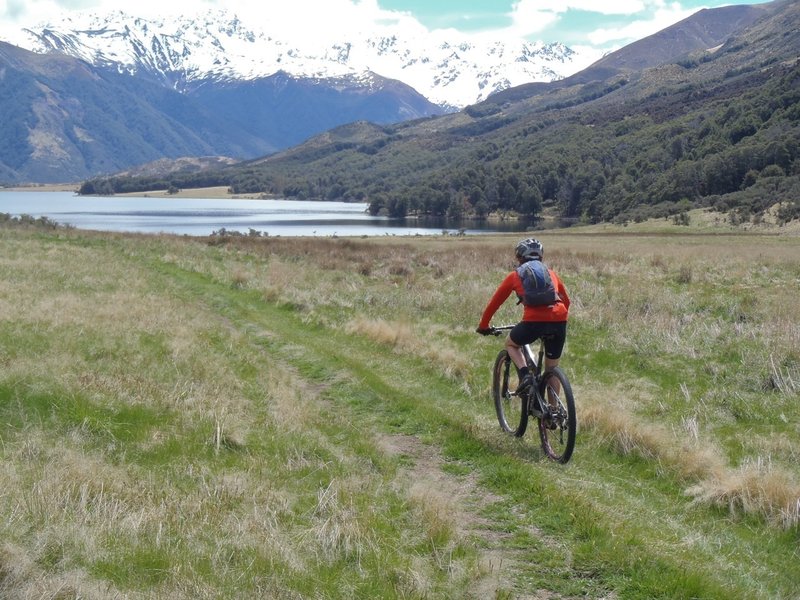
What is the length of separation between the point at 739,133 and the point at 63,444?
547ft

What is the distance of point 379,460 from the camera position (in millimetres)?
7656

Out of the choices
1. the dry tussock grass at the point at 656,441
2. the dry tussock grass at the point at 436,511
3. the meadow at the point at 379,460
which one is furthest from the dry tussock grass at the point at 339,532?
the dry tussock grass at the point at 656,441

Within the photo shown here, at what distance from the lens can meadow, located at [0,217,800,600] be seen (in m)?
4.95

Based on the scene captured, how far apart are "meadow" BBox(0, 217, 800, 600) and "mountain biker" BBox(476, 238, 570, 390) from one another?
3.59 feet

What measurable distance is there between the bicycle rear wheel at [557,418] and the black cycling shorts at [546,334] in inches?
10.6

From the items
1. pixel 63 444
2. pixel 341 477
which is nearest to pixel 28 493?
pixel 63 444

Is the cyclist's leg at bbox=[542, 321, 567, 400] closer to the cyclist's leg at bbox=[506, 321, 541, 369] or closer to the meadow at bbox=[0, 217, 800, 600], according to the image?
the cyclist's leg at bbox=[506, 321, 541, 369]

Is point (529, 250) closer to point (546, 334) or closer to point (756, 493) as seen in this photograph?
point (546, 334)

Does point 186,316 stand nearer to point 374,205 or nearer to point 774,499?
point 774,499

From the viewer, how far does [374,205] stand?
18688 centimetres

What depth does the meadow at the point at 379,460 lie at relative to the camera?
4945 mm

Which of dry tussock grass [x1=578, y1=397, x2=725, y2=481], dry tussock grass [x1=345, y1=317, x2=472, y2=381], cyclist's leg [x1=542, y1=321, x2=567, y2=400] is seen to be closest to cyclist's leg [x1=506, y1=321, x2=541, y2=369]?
cyclist's leg [x1=542, y1=321, x2=567, y2=400]

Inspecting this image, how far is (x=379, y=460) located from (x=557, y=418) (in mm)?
2084

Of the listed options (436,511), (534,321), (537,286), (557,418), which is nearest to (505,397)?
(557,418)
